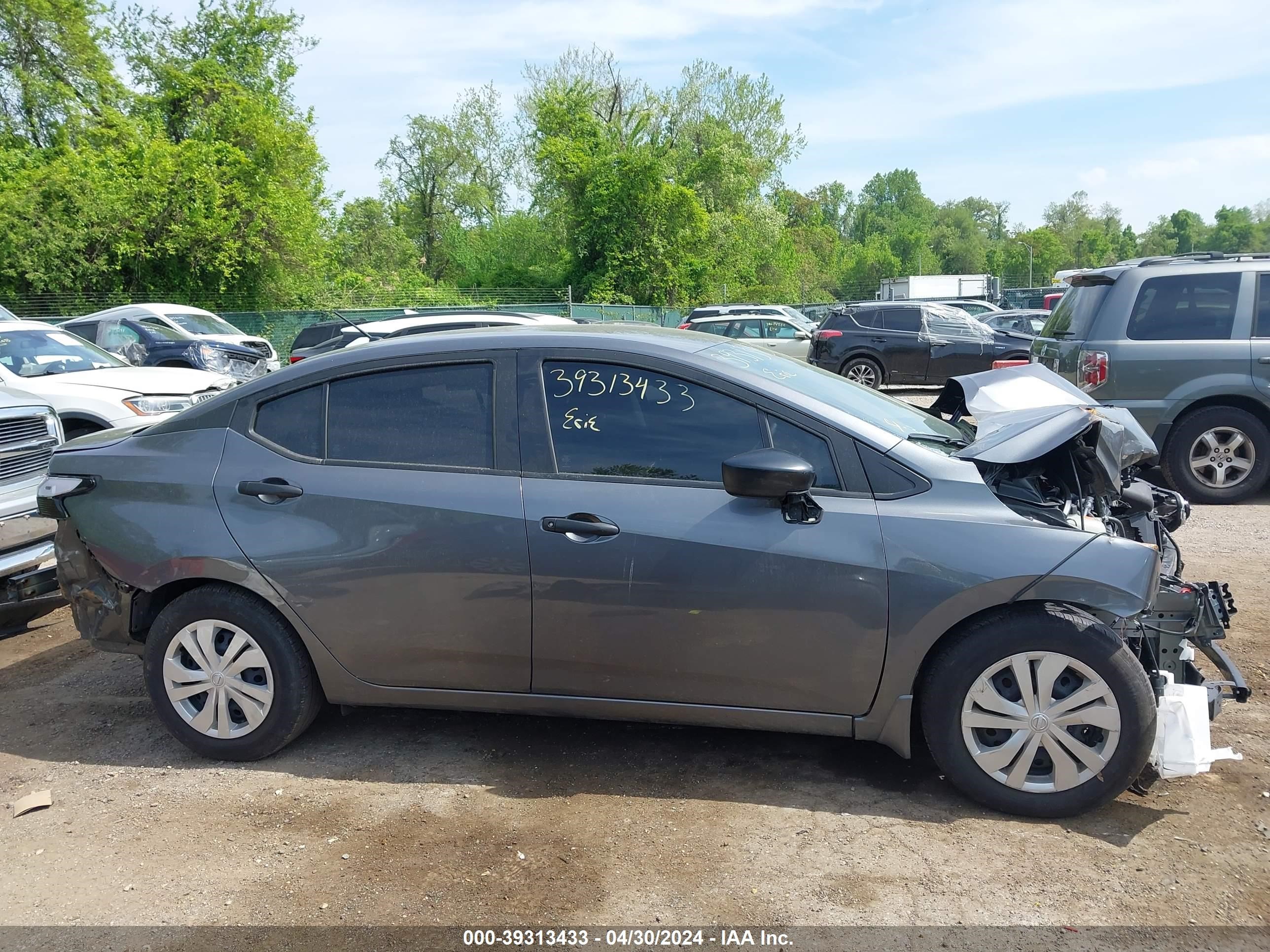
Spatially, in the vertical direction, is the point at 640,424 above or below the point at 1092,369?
above

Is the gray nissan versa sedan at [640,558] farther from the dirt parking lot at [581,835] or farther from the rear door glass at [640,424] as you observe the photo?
the dirt parking lot at [581,835]

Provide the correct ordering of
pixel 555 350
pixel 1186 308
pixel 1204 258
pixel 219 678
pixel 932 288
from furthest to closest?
1. pixel 932 288
2. pixel 1204 258
3. pixel 1186 308
4. pixel 219 678
5. pixel 555 350

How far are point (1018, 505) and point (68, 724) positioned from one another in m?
4.24

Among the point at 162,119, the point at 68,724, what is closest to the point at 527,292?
the point at 162,119

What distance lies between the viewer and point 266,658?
4.04m

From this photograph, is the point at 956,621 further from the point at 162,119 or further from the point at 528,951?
the point at 162,119

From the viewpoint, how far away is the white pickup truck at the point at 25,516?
557cm

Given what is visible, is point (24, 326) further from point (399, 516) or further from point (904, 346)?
point (904, 346)

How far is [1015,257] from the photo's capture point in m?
96.1

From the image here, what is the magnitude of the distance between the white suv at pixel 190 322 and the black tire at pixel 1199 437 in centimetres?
1415

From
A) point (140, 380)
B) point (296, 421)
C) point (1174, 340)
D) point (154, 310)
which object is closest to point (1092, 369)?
point (1174, 340)

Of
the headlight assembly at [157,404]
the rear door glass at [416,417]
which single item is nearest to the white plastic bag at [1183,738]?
the rear door glass at [416,417]

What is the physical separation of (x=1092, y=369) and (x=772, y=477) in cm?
602

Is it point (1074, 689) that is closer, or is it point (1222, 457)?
point (1074, 689)
